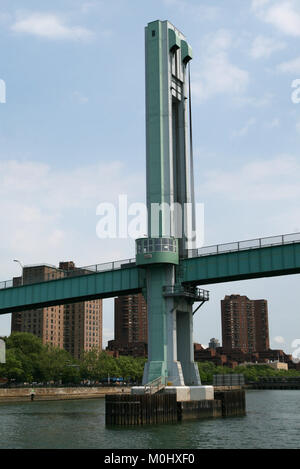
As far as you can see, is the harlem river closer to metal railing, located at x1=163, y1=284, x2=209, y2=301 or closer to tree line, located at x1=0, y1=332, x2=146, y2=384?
metal railing, located at x1=163, y1=284, x2=209, y2=301

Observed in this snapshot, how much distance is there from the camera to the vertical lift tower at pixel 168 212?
69.2m

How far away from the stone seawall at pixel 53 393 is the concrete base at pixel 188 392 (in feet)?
195

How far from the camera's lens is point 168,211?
71.9m

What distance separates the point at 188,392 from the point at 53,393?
7462 cm

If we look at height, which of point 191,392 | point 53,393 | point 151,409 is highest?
point 191,392

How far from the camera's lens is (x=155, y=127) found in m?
73.6

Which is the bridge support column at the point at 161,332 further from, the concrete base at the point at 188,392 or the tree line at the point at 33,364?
the tree line at the point at 33,364

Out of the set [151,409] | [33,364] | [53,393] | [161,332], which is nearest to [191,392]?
[151,409]

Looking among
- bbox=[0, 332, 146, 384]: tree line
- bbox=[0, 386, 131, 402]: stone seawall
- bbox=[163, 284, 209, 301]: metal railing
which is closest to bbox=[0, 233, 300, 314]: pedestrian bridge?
bbox=[163, 284, 209, 301]: metal railing

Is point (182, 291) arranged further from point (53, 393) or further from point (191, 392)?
point (53, 393)

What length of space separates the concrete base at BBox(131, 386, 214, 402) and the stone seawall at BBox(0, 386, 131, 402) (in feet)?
195

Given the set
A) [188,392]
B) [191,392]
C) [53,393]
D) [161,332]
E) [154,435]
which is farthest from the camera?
[53,393]
